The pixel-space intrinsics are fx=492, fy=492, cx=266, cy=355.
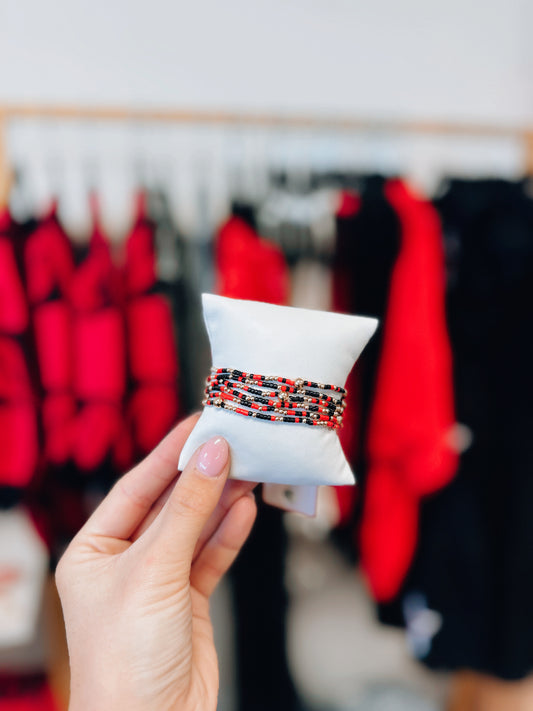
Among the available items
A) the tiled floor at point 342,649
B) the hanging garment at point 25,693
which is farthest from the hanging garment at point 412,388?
the hanging garment at point 25,693

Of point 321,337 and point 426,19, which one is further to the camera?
point 426,19

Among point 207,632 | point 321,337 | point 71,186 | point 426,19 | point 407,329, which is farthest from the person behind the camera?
point 426,19

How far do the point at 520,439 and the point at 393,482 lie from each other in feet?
0.71

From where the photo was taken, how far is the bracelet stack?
385 millimetres

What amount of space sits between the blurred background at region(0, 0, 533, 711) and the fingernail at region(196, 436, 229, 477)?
1.24 feet

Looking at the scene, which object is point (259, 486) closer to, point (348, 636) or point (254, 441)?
point (254, 441)

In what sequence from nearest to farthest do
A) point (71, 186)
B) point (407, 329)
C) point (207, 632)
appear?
point (207, 632), point (407, 329), point (71, 186)

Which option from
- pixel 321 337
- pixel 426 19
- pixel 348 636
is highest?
pixel 426 19

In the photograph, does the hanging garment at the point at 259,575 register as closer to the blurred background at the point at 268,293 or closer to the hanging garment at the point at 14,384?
the blurred background at the point at 268,293

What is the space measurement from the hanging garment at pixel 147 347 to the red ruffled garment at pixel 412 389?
323mm

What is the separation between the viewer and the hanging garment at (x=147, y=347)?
754mm

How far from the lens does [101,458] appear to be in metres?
0.75

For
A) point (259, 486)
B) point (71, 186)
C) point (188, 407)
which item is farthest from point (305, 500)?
point (71, 186)

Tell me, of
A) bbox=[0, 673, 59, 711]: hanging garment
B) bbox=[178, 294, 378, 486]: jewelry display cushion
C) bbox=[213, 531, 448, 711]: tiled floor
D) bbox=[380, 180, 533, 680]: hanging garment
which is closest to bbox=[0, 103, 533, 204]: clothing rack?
bbox=[380, 180, 533, 680]: hanging garment
